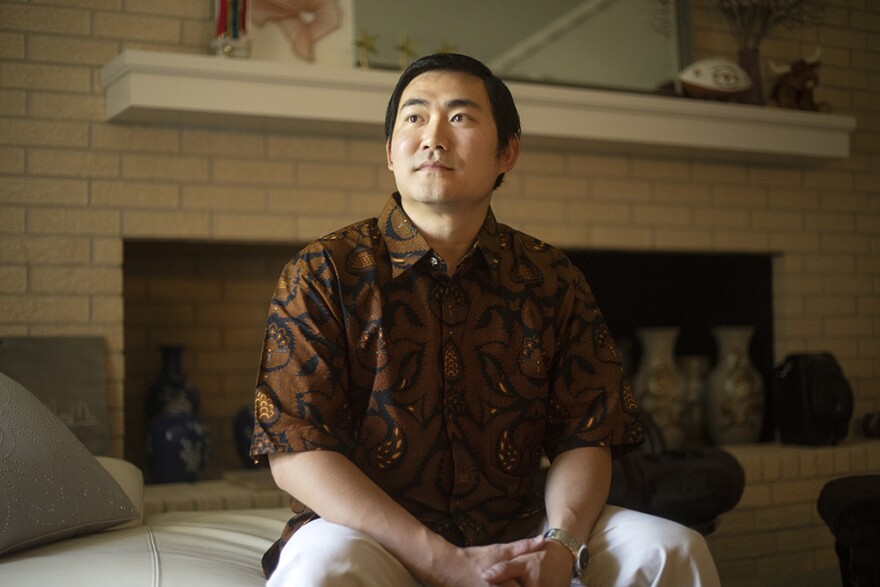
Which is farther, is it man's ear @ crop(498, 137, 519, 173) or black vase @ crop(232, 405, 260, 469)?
black vase @ crop(232, 405, 260, 469)

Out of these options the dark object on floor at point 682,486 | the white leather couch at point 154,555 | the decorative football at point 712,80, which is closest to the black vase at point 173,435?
the white leather couch at point 154,555

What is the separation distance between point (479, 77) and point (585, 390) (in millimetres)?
568

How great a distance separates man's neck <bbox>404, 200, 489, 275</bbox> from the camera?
1803 millimetres

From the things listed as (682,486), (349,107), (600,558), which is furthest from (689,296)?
(600,558)

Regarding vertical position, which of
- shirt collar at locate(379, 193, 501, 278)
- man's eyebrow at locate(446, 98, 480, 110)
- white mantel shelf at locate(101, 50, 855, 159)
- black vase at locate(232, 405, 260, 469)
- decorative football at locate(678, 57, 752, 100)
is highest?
decorative football at locate(678, 57, 752, 100)

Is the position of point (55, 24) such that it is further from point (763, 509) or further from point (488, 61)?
point (763, 509)

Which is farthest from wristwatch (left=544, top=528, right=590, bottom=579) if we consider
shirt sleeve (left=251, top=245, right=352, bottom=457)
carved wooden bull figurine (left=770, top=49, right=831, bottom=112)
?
carved wooden bull figurine (left=770, top=49, right=831, bottom=112)

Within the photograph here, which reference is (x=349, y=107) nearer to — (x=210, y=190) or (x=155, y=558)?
(x=210, y=190)

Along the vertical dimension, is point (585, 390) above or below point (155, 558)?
above

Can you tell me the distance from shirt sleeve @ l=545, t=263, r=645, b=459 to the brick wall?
5.29ft

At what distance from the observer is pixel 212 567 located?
1.74m

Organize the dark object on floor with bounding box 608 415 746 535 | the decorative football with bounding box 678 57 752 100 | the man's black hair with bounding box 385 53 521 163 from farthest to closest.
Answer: the decorative football with bounding box 678 57 752 100, the dark object on floor with bounding box 608 415 746 535, the man's black hair with bounding box 385 53 521 163

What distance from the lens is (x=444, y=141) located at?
5.82 ft

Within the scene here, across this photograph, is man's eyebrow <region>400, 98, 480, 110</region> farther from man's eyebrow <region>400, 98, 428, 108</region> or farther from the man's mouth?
the man's mouth
